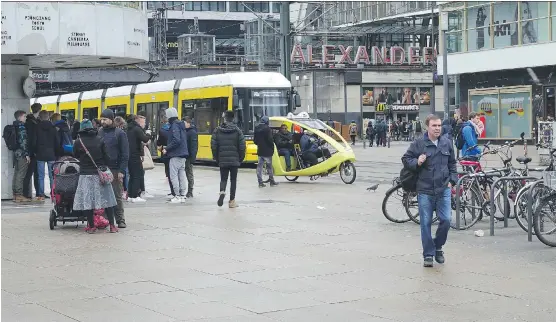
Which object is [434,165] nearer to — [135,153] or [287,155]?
[135,153]

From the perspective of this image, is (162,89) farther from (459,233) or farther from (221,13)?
(221,13)

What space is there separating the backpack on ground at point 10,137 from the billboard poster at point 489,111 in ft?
97.1

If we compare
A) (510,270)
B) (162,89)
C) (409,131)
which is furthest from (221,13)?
(510,270)

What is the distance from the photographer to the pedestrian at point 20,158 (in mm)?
18094

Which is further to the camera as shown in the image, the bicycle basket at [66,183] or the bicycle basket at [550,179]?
the bicycle basket at [66,183]

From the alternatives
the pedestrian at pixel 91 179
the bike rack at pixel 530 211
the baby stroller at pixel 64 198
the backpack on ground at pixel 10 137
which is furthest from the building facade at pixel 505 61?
the pedestrian at pixel 91 179

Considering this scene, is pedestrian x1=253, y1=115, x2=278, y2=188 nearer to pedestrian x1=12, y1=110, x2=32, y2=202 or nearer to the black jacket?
the black jacket

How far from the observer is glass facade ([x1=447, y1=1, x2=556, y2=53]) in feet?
136

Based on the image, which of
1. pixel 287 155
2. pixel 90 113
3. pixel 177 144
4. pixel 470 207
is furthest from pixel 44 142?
pixel 90 113

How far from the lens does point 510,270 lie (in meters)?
10.3

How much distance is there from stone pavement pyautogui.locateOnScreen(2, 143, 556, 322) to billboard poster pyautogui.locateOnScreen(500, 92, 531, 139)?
27.6 m

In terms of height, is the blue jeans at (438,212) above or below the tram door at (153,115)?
below

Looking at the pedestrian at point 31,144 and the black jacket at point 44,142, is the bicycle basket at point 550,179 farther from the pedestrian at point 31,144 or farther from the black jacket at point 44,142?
the pedestrian at point 31,144

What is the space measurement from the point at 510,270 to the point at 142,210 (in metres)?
8.29
